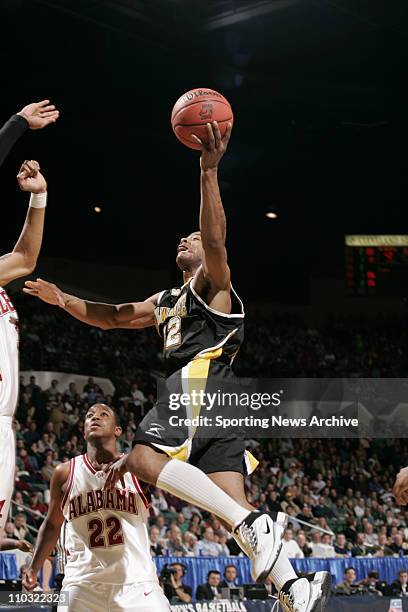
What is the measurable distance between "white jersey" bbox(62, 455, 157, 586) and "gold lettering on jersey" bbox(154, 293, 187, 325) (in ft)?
3.57

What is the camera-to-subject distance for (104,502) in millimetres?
5566

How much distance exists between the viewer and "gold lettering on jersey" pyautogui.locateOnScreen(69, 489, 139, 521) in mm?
5570

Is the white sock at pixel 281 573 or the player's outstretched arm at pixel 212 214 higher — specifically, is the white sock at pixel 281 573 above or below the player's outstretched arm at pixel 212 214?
below

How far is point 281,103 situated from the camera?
1881 centimetres

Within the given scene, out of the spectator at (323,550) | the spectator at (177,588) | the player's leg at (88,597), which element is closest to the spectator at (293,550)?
the spectator at (323,550)

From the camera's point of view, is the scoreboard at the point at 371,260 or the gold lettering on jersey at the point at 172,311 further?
the scoreboard at the point at 371,260

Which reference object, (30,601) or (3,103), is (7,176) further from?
(30,601)

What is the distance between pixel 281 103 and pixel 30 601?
13.7 meters

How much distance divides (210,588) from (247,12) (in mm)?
9886

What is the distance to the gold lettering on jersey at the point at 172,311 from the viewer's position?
16.3 feet

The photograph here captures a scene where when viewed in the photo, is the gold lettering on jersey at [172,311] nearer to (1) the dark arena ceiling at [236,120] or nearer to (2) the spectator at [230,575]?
(2) the spectator at [230,575]

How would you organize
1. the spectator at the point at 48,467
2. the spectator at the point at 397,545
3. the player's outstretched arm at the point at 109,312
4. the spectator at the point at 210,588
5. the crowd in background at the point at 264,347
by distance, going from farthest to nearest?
1. the crowd in background at the point at 264,347
2. the spectator at the point at 397,545
3. the spectator at the point at 48,467
4. the spectator at the point at 210,588
5. the player's outstretched arm at the point at 109,312

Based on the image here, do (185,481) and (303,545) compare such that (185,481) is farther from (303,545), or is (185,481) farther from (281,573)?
(303,545)

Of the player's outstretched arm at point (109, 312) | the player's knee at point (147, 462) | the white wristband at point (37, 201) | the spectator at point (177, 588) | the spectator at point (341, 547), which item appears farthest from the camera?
the spectator at point (341, 547)
